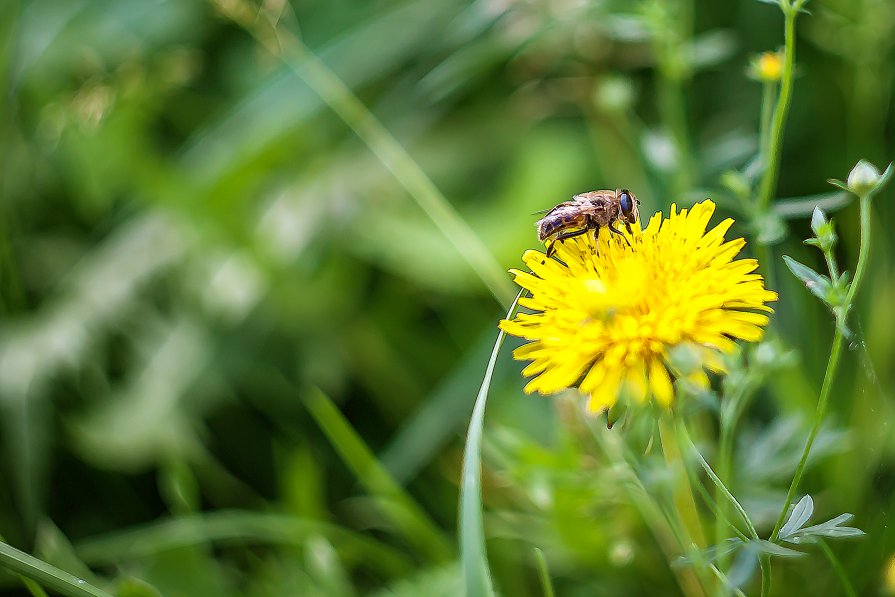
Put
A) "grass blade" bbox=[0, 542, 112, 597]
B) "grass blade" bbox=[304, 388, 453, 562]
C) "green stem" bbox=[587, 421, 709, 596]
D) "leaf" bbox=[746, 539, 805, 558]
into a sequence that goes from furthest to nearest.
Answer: "grass blade" bbox=[304, 388, 453, 562]
"green stem" bbox=[587, 421, 709, 596]
"grass blade" bbox=[0, 542, 112, 597]
"leaf" bbox=[746, 539, 805, 558]

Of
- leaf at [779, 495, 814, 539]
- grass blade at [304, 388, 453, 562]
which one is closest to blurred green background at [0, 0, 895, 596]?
grass blade at [304, 388, 453, 562]

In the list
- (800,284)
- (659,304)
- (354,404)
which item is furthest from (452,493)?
(659,304)

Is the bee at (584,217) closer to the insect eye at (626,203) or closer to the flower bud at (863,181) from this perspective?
the insect eye at (626,203)

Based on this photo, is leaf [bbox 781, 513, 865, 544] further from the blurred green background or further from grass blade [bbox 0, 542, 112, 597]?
grass blade [bbox 0, 542, 112, 597]

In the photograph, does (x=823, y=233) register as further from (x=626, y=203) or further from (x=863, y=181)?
(x=626, y=203)

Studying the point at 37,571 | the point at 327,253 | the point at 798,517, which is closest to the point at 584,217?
the point at 798,517

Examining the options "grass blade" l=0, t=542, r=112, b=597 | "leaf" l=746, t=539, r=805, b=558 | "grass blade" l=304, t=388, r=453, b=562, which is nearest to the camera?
"leaf" l=746, t=539, r=805, b=558
